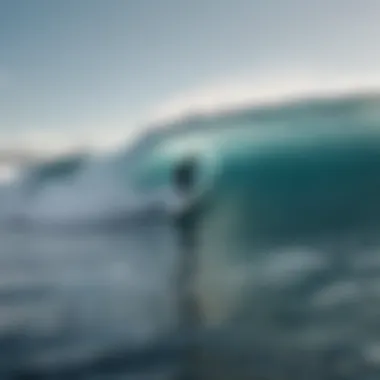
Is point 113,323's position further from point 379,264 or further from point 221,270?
point 379,264

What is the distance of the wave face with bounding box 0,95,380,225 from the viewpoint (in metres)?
1.86

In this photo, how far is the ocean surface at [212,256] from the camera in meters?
1.83

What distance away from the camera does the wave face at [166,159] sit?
1862mm

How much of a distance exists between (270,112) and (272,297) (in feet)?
1.48

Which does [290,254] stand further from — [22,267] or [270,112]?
[22,267]

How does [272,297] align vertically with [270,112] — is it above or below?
below

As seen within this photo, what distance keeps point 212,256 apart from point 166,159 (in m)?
0.27

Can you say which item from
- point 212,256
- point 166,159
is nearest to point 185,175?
point 166,159

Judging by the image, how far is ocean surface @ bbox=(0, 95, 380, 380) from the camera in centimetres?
183

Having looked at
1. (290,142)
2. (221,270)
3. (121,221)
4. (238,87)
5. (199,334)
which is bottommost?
(199,334)

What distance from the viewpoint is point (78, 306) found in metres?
1.86

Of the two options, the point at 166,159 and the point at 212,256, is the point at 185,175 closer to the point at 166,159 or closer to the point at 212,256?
the point at 166,159

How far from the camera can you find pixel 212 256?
1907mm

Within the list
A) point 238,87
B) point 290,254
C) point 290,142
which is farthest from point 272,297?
point 238,87
